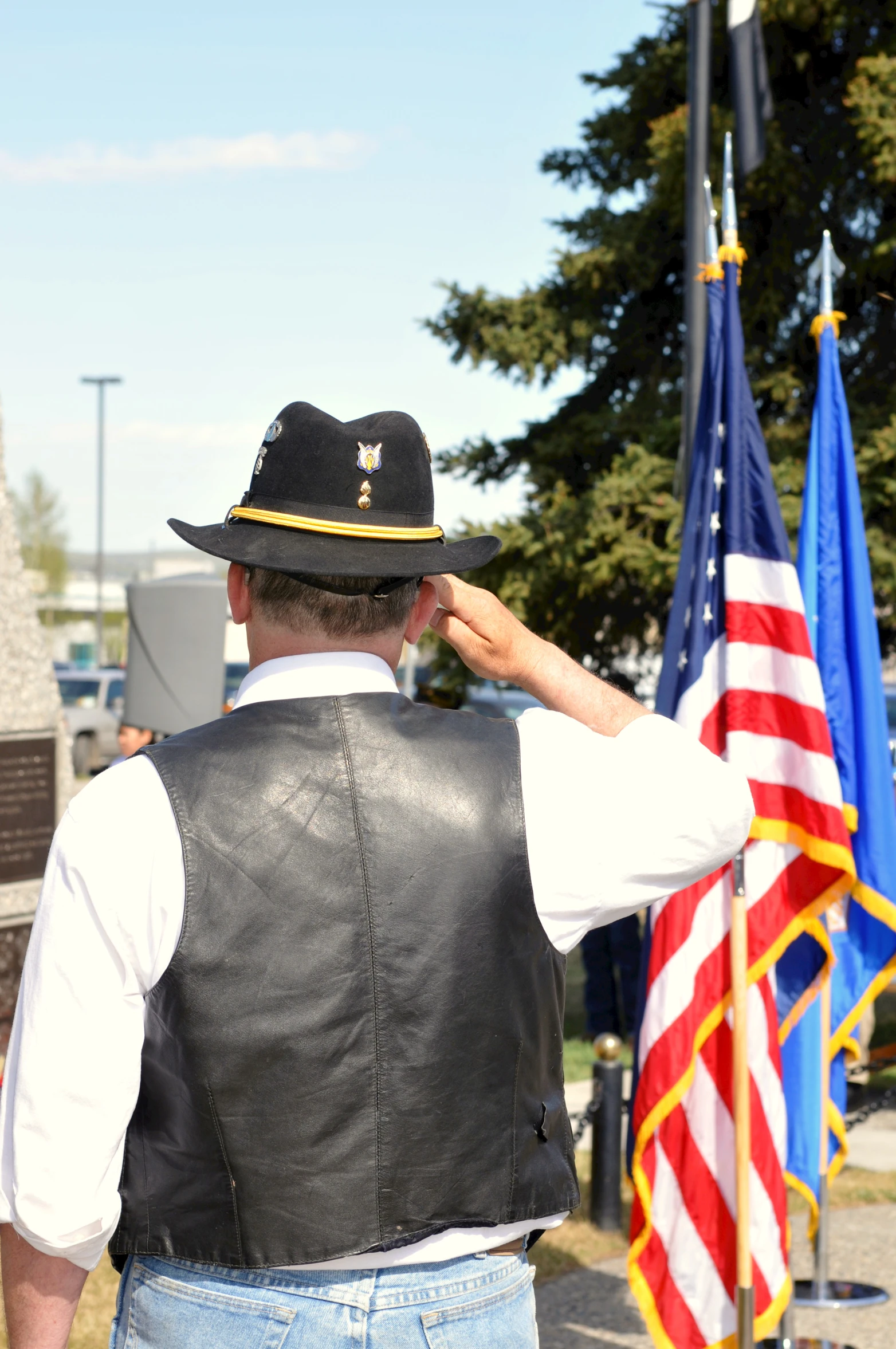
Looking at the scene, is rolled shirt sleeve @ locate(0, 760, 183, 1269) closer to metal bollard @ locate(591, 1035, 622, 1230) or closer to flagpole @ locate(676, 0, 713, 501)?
metal bollard @ locate(591, 1035, 622, 1230)

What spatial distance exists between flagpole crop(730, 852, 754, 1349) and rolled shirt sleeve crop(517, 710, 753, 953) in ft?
7.03

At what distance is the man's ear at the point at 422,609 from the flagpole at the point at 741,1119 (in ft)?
7.21

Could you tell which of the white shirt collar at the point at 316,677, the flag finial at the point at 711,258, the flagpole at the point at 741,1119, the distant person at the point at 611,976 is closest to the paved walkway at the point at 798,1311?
the flagpole at the point at 741,1119

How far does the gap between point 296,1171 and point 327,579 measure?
0.74 metres

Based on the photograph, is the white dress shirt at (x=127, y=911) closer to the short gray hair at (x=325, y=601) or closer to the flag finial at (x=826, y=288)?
the short gray hair at (x=325, y=601)

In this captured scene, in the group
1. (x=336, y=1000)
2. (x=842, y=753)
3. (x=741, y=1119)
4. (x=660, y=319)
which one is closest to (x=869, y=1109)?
(x=842, y=753)

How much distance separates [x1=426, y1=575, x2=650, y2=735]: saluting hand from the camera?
195cm

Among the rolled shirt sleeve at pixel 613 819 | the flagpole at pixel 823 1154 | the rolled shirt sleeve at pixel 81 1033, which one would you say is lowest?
the flagpole at pixel 823 1154

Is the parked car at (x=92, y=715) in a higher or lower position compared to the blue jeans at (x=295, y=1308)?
lower

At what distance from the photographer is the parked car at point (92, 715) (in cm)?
2562

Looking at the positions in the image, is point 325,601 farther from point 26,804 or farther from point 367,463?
point 26,804

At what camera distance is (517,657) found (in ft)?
6.57

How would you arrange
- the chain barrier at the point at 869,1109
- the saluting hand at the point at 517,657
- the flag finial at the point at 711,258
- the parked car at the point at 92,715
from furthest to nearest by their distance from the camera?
the parked car at the point at 92,715, the chain barrier at the point at 869,1109, the flag finial at the point at 711,258, the saluting hand at the point at 517,657

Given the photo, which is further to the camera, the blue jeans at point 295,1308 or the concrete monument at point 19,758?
the concrete monument at point 19,758
